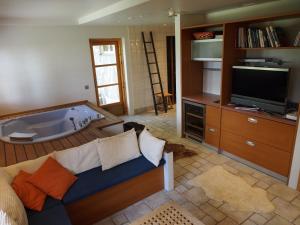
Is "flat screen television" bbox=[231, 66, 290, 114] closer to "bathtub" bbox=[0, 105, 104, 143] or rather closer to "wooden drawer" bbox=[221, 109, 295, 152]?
"wooden drawer" bbox=[221, 109, 295, 152]

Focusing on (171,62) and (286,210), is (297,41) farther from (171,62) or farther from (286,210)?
(171,62)

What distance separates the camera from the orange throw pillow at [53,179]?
2.04 m

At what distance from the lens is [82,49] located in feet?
15.8

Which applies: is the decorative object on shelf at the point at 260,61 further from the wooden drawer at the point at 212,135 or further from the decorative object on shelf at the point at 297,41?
the wooden drawer at the point at 212,135

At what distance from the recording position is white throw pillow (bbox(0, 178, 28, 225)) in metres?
1.41

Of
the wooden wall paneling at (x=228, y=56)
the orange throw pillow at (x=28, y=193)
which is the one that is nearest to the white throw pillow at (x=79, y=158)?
the orange throw pillow at (x=28, y=193)

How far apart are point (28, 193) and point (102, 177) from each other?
0.69 metres

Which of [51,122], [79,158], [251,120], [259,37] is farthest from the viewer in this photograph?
[51,122]

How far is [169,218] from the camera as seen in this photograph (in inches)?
69.5

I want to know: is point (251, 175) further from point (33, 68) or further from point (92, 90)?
point (33, 68)

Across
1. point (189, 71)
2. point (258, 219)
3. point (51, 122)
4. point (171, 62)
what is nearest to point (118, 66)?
point (171, 62)

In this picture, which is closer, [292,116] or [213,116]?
[292,116]

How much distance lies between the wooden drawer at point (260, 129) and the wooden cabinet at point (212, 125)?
0.11 m

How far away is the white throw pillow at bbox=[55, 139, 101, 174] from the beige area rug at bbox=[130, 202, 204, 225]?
961 millimetres
